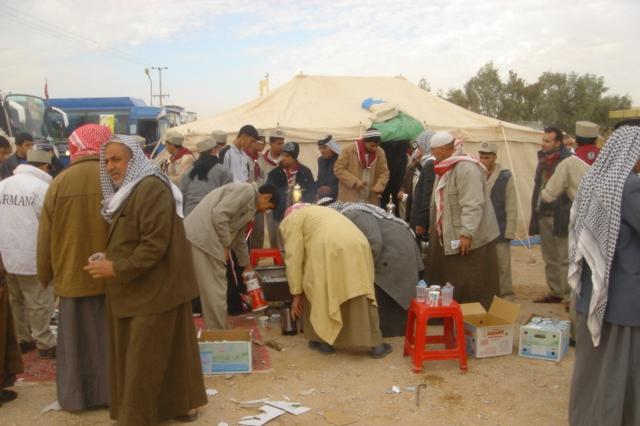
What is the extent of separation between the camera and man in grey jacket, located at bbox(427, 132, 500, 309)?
5.23 metres

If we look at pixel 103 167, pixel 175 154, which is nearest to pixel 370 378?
pixel 103 167

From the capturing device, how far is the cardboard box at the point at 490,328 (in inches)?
199

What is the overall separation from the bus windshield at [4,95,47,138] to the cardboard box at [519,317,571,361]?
1335cm

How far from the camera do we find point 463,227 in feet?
17.1

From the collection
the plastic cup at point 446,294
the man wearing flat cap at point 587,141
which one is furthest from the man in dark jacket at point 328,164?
the plastic cup at point 446,294

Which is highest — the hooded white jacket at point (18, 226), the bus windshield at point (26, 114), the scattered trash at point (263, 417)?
the bus windshield at point (26, 114)

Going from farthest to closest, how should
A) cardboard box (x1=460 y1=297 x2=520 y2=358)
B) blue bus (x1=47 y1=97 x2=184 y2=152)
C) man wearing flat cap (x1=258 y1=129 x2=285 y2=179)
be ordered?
1. blue bus (x1=47 y1=97 x2=184 y2=152)
2. man wearing flat cap (x1=258 y1=129 x2=285 y2=179)
3. cardboard box (x1=460 y1=297 x2=520 y2=358)

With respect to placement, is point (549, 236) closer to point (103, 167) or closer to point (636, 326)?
point (636, 326)

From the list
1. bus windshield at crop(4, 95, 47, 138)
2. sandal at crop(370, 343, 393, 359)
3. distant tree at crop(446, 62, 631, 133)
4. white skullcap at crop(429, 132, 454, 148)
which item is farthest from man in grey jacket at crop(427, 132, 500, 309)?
distant tree at crop(446, 62, 631, 133)

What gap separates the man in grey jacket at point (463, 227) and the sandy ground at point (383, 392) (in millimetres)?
712

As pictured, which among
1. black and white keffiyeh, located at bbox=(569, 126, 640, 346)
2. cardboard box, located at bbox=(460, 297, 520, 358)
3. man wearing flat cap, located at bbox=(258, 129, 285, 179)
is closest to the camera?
black and white keffiyeh, located at bbox=(569, 126, 640, 346)

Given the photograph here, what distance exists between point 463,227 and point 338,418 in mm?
2028

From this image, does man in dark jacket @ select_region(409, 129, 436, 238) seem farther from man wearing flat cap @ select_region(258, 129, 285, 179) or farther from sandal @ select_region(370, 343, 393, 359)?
man wearing flat cap @ select_region(258, 129, 285, 179)

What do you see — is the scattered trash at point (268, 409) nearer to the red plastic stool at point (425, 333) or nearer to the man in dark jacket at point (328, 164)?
the red plastic stool at point (425, 333)
